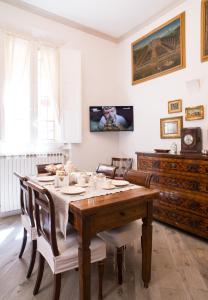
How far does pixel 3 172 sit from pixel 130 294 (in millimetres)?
2590

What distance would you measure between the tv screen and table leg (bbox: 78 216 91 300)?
2.93m

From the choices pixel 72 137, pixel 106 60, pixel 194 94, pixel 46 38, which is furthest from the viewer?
pixel 106 60

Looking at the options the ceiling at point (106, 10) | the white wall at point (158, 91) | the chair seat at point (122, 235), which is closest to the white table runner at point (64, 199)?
the chair seat at point (122, 235)

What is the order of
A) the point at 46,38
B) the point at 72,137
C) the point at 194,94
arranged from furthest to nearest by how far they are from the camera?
the point at 72,137 → the point at 46,38 → the point at 194,94

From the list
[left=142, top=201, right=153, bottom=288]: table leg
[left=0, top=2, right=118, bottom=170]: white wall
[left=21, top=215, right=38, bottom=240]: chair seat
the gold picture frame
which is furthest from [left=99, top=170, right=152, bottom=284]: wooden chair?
the gold picture frame

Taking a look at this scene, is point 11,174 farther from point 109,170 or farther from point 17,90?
point 109,170

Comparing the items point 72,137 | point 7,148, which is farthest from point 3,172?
point 72,137

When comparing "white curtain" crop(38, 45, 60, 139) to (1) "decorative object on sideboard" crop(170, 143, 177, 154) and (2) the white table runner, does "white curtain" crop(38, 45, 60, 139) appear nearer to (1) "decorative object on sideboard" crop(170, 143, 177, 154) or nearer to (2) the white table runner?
(1) "decorative object on sideboard" crop(170, 143, 177, 154)

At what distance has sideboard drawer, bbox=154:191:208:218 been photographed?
8.13ft

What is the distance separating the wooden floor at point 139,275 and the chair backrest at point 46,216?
58cm

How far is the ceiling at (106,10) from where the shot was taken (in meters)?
3.31

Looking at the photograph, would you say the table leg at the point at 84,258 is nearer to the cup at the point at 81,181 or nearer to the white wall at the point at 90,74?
the cup at the point at 81,181

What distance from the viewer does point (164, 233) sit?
277cm

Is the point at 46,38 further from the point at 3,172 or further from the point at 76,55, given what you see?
the point at 3,172
